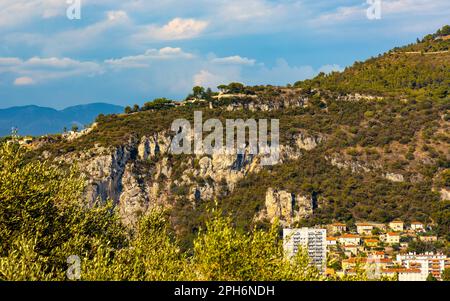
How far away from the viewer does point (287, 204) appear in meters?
100

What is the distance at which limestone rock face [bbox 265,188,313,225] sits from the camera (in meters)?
99.5

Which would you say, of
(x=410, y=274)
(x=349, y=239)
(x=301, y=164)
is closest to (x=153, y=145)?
(x=301, y=164)

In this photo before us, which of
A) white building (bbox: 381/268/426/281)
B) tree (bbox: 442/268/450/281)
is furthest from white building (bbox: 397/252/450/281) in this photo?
tree (bbox: 442/268/450/281)

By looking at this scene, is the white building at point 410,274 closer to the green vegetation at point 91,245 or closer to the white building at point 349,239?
the white building at point 349,239

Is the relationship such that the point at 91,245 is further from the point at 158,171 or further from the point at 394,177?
the point at 158,171

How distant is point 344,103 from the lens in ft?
413

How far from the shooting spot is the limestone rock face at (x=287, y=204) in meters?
99.5

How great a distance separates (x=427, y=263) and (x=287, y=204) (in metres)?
28.1

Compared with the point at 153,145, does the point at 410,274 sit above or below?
below

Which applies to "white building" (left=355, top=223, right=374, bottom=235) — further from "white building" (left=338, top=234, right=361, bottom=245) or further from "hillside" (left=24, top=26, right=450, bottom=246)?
"white building" (left=338, top=234, right=361, bottom=245)

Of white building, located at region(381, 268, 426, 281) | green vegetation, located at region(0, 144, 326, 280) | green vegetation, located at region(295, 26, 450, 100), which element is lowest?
white building, located at region(381, 268, 426, 281)

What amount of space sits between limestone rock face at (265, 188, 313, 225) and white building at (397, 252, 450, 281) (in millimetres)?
22253

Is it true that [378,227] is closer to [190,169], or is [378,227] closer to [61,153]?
[190,169]
